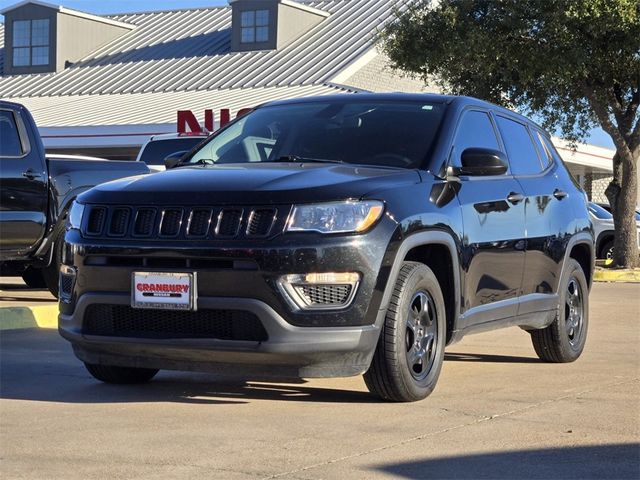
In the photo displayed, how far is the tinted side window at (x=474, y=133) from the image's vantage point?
284 inches

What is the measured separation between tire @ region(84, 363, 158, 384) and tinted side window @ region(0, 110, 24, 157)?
4.74 meters

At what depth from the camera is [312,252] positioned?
594 centimetres

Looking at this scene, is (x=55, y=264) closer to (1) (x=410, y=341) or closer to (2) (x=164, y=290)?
(2) (x=164, y=290)

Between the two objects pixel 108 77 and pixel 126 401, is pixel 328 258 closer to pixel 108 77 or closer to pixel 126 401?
pixel 126 401

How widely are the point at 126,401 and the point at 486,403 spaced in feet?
6.27

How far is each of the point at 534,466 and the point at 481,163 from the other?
240cm

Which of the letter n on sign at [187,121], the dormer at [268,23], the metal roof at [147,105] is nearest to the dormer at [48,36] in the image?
the metal roof at [147,105]

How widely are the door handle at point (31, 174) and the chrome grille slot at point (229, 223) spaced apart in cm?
566

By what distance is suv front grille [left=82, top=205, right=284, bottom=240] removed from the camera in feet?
19.6

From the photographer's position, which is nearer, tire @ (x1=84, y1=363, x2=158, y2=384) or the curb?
tire @ (x1=84, y1=363, x2=158, y2=384)

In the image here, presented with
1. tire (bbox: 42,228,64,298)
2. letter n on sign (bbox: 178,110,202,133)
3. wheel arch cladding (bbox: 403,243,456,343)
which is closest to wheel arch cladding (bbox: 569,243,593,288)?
wheel arch cladding (bbox: 403,243,456,343)

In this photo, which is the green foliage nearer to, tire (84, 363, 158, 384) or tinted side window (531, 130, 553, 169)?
tinted side window (531, 130, 553, 169)

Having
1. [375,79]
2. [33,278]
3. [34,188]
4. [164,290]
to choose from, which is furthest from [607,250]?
[164,290]

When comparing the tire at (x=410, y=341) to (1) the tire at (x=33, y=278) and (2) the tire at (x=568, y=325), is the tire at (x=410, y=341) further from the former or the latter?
(1) the tire at (x=33, y=278)
